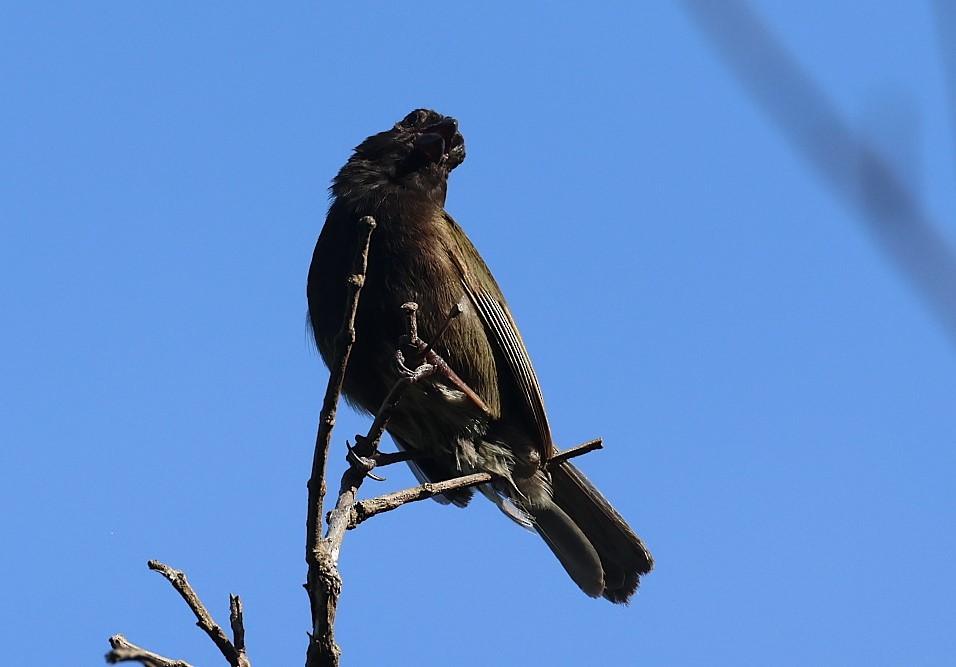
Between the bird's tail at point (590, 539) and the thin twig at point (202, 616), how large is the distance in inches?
123

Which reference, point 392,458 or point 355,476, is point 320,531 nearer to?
point 355,476

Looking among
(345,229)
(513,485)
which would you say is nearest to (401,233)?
(345,229)

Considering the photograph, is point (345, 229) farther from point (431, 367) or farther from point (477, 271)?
point (431, 367)

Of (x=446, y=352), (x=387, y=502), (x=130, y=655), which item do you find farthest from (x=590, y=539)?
(x=130, y=655)

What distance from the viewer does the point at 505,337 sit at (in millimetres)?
5965

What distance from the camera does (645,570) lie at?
20.0 feet

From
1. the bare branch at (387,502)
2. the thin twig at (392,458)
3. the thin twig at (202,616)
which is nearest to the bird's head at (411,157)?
the thin twig at (392,458)

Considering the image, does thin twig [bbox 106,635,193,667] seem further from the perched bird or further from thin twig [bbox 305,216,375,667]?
the perched bird

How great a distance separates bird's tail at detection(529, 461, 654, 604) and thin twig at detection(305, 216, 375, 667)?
271 centimetres

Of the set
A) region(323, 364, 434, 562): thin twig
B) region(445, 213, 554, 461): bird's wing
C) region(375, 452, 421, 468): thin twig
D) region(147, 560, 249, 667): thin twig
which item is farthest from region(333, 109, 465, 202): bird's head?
region(147, 560, 249, 667): thin twig

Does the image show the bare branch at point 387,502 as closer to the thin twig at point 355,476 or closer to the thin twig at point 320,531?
the thin twig at point 355,476

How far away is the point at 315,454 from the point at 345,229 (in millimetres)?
2371

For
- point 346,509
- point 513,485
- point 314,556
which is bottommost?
point 314,556

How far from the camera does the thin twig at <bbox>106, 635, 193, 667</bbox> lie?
2.49 metres
